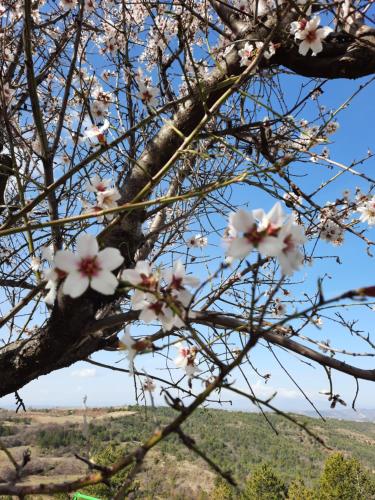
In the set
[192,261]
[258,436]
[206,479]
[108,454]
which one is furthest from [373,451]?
[192,261]

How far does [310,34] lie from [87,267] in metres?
1.39

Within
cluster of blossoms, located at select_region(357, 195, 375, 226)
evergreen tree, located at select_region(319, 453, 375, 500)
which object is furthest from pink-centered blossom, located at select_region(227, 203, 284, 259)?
evergreen tree, located at select_region(319, 453, 375, 500)

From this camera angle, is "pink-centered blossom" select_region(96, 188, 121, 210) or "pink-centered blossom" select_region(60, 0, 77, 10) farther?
"pink-centered blossom" select_region(60, 0, 77, 10)

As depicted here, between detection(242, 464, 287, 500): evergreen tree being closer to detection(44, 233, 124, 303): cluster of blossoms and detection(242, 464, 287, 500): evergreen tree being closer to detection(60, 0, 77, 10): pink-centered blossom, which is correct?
detection(60, 0, 77, 10): pink-centered blossom

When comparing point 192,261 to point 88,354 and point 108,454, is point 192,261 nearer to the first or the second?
point 88,354

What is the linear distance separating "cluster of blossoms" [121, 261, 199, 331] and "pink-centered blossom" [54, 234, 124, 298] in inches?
1.3

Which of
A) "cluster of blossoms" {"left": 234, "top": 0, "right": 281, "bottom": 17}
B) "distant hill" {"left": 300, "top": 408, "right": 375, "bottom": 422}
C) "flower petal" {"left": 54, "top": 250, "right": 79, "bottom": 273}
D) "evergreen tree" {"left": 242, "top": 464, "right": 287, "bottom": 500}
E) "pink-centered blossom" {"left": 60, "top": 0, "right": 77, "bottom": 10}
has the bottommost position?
"evergreen tree" {"left": 242, "top": 464, "right": 287, "bottom": 500}

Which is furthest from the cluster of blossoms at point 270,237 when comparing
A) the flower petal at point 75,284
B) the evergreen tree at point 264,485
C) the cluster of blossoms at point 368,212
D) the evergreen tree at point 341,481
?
the evergreen tree at point 264,485

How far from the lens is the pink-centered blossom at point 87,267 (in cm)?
78

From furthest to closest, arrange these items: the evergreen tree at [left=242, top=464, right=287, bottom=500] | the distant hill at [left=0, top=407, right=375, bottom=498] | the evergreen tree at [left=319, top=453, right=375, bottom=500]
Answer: the distant hill at [left=0, top=407, right=375, bottom=498], the evergreen tree at [left=242, top=464, right=287, bottom=500], the evergreen tree at [left=319, top=453, right=375, bottom=500]

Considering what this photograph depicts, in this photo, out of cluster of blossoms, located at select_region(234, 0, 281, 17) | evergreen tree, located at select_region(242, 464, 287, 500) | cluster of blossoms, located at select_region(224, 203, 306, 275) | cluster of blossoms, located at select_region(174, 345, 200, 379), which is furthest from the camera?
evergreen tree, located at select_region(242, 464, 287, 500)

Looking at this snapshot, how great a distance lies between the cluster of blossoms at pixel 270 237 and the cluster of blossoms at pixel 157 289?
148mm

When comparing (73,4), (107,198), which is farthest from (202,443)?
(107,198)

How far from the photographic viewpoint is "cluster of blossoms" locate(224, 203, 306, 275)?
28.1 inches
